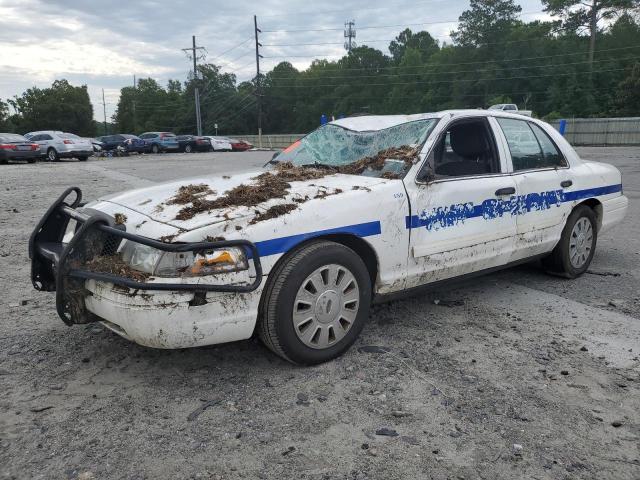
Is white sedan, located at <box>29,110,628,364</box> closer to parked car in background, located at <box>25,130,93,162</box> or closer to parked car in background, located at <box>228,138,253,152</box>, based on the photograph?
parked car in background, located at <box>25,130,93,162</box>

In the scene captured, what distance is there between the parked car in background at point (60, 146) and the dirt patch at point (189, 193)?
25262 millimetres

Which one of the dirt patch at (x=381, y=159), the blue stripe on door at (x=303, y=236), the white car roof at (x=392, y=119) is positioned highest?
the white car roof at (x=392, y=119)

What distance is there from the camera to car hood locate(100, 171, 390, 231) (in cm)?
318

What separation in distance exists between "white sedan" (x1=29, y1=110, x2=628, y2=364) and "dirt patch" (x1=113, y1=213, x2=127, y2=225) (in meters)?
0.01

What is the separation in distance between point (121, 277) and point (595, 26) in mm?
68025

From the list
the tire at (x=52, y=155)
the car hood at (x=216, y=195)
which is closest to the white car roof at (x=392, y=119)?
the car hood at (x=216, y=195)

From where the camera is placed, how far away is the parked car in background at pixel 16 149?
907 inches

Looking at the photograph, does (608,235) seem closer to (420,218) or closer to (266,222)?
(420,218)

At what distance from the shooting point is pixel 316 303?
3.34 m

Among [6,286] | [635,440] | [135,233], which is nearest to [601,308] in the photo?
[635,440]

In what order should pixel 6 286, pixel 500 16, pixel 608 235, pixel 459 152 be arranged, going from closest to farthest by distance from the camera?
pixel 459 152 < pixel 6 286 < pixel 608 235 < pixel 500 16

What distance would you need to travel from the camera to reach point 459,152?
4.55 metres

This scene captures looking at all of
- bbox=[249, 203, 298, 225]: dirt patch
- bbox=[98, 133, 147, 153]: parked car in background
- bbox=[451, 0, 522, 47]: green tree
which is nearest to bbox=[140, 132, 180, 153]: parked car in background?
bbox=[98, 133, 147, 153]: parked car in background

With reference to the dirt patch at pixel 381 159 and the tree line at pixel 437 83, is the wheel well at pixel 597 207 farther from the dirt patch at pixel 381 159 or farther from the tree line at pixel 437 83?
the tree line at pixel 437 83
